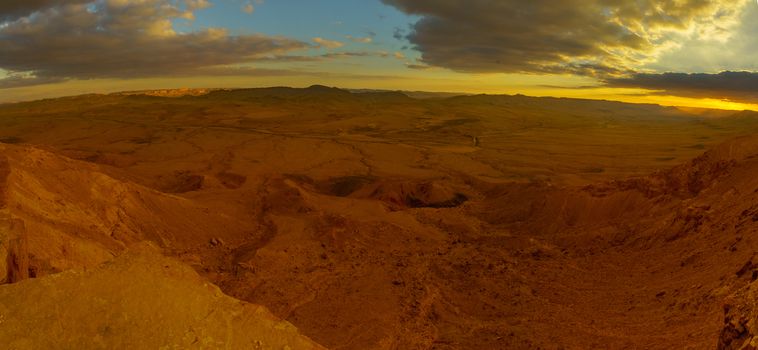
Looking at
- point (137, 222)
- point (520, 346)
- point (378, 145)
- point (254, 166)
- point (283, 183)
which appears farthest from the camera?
point (378, 145)

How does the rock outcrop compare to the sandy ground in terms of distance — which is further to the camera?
the sandy ground

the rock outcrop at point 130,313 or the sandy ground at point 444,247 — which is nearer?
the rock outcrop at point 130,313

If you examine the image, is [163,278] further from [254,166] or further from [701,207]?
[254,166]

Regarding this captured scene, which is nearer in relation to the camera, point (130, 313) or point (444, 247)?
point (130, 313)

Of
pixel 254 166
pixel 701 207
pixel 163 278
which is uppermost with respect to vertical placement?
pixel 163 278

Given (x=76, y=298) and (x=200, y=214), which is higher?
(x=76, y=298)

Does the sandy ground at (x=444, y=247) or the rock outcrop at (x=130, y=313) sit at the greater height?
the rock outcrop at (x=130, y=313)

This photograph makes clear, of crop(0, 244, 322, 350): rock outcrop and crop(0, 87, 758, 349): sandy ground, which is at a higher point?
crop(0, 244, 322, 350): rock outcrop

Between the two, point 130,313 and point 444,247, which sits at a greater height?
point 130,313

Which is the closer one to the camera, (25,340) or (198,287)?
(25,340)

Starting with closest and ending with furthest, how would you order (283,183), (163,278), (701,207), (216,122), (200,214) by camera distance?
(163,278)
(701,207)
(200,214)
(283,183)
(216,122)

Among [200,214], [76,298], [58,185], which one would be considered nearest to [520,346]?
[76,298]
